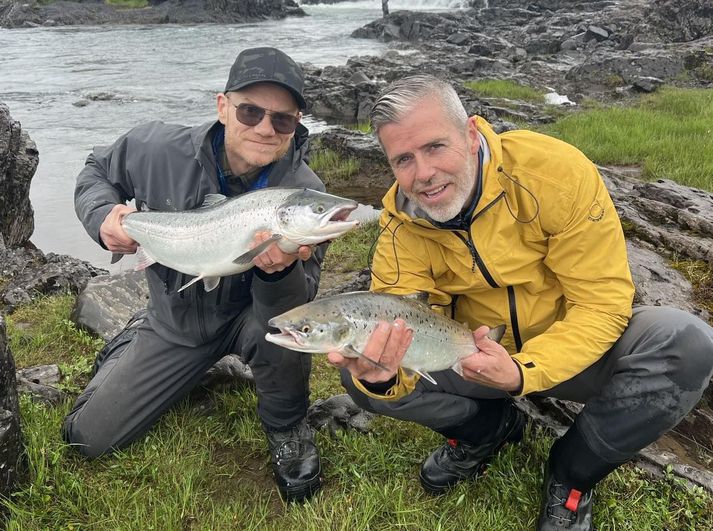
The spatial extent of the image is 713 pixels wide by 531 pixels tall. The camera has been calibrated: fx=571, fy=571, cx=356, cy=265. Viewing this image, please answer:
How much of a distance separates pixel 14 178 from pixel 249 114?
20.5 feet

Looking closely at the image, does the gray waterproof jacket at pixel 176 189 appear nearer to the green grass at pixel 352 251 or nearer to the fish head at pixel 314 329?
the fish head at pixel 314 329

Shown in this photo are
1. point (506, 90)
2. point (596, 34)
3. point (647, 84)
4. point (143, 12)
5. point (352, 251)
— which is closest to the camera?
point (352, 251)

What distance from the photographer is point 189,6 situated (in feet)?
228

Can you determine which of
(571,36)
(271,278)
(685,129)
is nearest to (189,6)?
(571,36)

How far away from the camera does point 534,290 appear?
136 inches

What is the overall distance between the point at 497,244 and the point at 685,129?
1044cm

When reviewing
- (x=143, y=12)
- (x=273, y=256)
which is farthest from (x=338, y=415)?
(x=143, y=12)

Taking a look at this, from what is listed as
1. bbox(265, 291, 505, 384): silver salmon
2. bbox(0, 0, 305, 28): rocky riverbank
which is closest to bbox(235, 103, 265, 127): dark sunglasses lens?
bbox(265, 291, 505, 384): silver salmon

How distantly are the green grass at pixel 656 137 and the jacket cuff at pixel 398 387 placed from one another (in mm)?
7414

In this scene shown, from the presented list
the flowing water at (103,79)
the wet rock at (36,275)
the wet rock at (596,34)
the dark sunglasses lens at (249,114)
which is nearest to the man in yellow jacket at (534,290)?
the dark sunglasses lens at (249,114)

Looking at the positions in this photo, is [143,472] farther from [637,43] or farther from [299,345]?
[637,43]

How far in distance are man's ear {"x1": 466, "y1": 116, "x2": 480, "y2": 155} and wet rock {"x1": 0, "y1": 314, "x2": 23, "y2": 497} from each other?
300 cm

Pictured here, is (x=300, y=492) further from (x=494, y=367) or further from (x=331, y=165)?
(x=331, y=165)

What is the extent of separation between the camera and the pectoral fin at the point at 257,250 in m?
3.33
